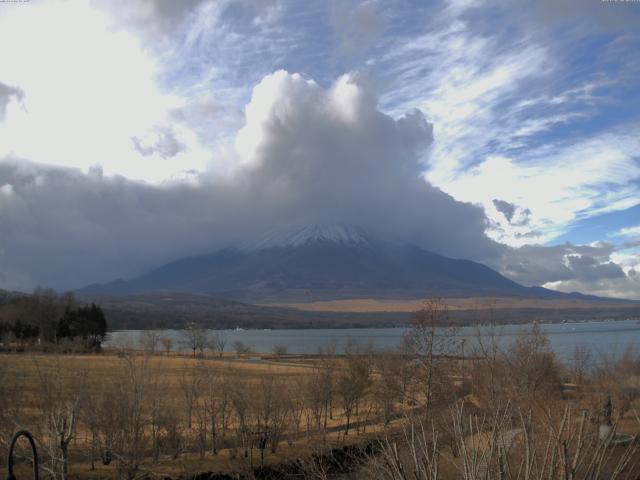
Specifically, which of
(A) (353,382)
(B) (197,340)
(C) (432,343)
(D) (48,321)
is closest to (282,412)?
(A) (353,382)

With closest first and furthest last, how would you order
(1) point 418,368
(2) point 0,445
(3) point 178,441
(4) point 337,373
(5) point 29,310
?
(2) point 0,445 < (3) point 178,441 < (1) point 418,368 < (4) point 337,373 < (5) point 29,310

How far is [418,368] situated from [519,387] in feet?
21.1

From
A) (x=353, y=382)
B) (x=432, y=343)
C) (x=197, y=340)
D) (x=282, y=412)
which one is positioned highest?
(x=432, y=343)

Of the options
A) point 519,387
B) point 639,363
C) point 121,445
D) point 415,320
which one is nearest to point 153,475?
point 121,445

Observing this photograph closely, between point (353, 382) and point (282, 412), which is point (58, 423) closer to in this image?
point (282, 412)

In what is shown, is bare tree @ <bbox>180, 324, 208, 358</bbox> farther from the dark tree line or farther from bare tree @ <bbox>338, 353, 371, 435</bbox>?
bare tree @ <bbox>338, 353, 371, 435</bbox>

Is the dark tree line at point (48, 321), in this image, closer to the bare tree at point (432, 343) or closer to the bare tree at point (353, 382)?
the bare tree at point (353, 382)

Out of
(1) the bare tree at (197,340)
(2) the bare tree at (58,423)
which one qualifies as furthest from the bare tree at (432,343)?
(1) the bare tree at (197,340)

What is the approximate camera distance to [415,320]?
114 feet

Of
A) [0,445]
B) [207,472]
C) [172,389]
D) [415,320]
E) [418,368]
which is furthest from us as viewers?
[172,389]

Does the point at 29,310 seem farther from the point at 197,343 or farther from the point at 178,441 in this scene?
the point at 178,441

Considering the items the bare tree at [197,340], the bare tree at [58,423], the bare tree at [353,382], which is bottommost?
the bare tree at [197,340]

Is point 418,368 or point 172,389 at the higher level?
point 418,368

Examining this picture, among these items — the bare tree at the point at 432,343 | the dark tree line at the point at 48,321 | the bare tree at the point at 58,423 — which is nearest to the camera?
the bare tree at the point at 58,423
